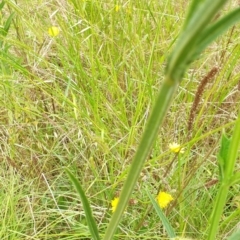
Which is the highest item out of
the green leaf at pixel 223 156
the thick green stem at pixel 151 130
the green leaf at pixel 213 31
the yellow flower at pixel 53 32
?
the green leaf at pixel 213 31

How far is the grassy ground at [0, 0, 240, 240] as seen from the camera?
102 cm

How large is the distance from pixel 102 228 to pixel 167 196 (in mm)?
181

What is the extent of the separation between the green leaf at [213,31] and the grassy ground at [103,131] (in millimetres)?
621

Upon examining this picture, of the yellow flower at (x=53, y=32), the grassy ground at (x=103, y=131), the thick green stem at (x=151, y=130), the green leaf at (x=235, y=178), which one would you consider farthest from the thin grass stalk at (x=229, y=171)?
the yellow flower at (x=53, y=32)

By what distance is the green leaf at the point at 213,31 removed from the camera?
232 mm

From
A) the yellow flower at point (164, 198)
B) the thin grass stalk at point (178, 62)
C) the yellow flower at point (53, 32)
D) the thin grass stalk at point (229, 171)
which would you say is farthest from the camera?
the yellow flower at point (53, 32)

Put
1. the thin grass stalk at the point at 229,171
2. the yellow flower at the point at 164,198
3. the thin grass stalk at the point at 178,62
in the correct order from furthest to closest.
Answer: the yellow flower at the point at 164,198
the thin grass stalk at the point at 229,171
the thin grass stalk at the point at 178,62

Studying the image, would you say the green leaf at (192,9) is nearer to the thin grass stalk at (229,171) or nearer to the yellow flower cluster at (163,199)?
the thin grass stalk at (229,171)

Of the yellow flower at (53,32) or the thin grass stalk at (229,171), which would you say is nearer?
the thin grass stalk at (229,171)

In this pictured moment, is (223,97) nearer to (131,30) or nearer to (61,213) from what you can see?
(131,30)

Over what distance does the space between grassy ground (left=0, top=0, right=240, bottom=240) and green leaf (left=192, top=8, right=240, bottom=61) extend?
0.62 meters

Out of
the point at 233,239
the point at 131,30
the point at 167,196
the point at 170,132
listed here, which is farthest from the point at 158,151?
the point at 233,239

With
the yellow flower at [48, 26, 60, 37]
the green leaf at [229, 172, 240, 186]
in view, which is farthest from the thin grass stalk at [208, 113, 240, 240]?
the yellow flower at [48, 26, 60, 37]

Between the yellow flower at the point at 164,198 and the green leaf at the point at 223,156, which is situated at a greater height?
the green leaf at the point at 223,156
